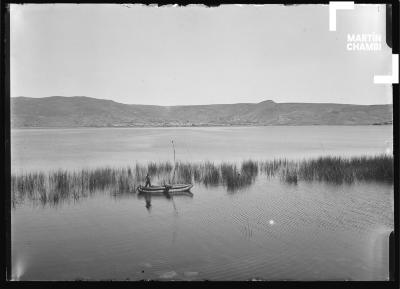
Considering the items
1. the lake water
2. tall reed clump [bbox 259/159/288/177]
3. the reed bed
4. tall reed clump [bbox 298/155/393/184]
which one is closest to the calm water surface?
tall reed clump [bbox 298/155/393/184]

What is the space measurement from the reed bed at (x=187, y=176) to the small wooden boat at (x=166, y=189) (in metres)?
0.62

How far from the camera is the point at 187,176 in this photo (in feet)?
43.7

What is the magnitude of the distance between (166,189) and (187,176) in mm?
2309

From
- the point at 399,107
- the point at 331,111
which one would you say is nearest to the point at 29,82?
the point at 399,107

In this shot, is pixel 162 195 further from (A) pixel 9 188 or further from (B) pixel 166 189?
(A) pixel 9 188

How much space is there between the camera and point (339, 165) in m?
A: 13.5

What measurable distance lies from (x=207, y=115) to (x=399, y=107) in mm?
33399

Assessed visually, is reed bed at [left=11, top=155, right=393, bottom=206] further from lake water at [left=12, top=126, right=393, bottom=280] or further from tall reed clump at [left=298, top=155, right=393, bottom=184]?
lake water at [left=12, top=126, right=393, bottom=280]

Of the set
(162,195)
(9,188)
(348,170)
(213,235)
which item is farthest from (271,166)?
(9,188)

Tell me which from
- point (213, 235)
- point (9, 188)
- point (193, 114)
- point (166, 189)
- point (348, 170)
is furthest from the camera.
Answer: point (193, 114)

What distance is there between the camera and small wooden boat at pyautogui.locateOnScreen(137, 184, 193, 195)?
1099cm

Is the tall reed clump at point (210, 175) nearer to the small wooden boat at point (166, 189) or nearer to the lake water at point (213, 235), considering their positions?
the lake water at point (213, 235)

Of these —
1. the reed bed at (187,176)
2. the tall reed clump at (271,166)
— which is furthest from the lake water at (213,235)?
the tall reed clump at (271,166)
